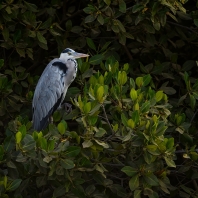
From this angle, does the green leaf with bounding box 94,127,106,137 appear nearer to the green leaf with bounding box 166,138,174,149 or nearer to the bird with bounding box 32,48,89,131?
the green leaf with bounding box 166,138,174,149

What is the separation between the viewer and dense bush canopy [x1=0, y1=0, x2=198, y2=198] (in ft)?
15.6

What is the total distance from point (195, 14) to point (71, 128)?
1.42 metres

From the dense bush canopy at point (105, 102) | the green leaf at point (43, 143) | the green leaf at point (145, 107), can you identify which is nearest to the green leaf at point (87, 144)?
the dense bush canopy at point (105, 102)

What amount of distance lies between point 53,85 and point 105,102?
1208mm

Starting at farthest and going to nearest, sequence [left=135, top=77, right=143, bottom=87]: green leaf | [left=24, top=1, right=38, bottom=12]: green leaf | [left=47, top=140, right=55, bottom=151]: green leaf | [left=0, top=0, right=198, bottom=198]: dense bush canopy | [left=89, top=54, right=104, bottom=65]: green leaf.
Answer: [left=24, top=1, right=38, bottom=12]: green leaf, [left=89, top=54, right=104, bottom=65]: green leaf, [left=135, top=77, right=143, bottom=87]: green leaf, [left=0, top=0, right=198, bottom=198]: dense bush canopy, [left=47, top=140, right=55, bottom=151]: green leaf

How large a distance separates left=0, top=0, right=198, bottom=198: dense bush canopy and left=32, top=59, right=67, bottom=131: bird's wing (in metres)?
0.13

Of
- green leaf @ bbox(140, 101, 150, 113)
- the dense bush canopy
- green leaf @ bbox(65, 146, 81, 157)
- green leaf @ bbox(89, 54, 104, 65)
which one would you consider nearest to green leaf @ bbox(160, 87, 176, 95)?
the dense bush canopy

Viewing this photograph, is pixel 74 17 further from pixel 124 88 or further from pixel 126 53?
pixel 124 88

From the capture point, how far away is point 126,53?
6.49m

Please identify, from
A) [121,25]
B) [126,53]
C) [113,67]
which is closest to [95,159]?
[113,67]

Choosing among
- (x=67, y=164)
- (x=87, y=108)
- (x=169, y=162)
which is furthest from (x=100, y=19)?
(x=67, y=164)

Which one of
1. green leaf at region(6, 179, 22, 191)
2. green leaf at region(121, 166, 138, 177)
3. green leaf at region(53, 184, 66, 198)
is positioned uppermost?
green leaf at region(121, 166, 138, 177)

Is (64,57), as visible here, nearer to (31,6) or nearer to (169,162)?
(31,6)

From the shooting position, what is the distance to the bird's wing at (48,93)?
19.1 feet
